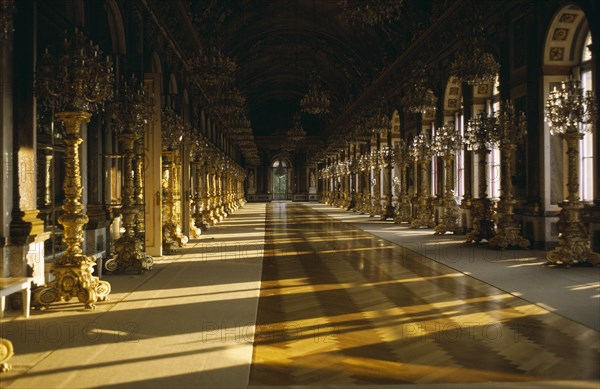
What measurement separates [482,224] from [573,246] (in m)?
3.93

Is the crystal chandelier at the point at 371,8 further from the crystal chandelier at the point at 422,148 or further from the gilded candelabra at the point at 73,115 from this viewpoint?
the crystal chandelier at the point at 422,148

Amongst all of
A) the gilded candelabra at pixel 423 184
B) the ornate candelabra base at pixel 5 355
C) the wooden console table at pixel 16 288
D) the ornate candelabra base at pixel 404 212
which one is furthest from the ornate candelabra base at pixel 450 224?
the ornate candelabra base at pixel 5 355

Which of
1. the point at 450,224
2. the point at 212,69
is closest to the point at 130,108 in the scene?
the point at 212,69

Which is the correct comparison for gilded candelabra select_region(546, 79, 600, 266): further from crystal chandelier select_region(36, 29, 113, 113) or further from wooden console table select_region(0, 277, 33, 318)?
wooden console table select_region(0, 277, 33, 318)

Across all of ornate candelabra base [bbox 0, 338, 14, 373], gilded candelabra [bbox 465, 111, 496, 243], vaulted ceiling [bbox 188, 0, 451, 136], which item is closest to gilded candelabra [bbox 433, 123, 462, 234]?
gilded candelabra [bbox 465, 111, 496, 243]

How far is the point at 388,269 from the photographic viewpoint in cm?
939

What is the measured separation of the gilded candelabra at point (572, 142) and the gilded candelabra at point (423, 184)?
25.6 feet

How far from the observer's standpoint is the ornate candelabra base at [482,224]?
13234 millimetres

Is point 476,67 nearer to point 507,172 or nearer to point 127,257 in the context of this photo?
point 507,172

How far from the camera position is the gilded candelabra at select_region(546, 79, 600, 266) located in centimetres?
936

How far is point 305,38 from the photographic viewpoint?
30.7 m

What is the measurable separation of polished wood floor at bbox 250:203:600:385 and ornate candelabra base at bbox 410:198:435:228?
33.4 feet

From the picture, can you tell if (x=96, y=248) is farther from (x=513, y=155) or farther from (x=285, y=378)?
(x=513, y=155)

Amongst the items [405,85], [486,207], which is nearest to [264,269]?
[486,207]
